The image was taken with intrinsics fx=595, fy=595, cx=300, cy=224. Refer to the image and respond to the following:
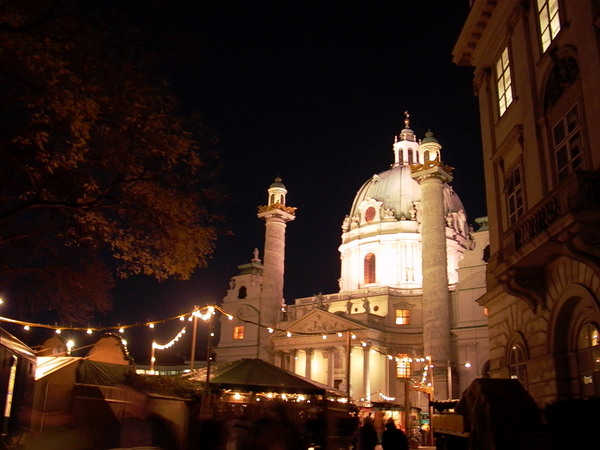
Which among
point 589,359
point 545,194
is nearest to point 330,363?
point 545,194

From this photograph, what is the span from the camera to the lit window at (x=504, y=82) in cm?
1936

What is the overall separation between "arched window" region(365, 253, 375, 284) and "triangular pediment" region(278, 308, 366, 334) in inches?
460

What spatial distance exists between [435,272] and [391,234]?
25.9 meters

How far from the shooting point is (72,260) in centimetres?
→ 1933

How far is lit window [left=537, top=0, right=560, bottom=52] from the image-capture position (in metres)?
15.8

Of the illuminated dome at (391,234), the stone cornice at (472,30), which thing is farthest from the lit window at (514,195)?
the illuminated dome at (391,234)

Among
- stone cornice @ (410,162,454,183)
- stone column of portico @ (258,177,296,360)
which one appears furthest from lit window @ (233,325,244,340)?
stone cornice @ (410,162,454,183)

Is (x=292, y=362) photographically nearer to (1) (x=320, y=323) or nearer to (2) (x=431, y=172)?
(1) (x=320, y=323)

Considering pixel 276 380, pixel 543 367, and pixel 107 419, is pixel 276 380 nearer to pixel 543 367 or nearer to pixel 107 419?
pixel 107 419

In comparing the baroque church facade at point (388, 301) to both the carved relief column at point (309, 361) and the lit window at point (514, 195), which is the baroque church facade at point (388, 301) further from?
the lit window at point (514, 195)

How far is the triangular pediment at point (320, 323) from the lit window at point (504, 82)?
39.8 metres

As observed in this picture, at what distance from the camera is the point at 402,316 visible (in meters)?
60.2

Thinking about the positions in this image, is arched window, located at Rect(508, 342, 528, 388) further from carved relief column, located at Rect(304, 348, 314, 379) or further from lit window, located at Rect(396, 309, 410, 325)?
carved relief column, located at Rect(304, 348, 314, 379)

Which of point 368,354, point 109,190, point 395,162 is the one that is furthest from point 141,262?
point 395,162
